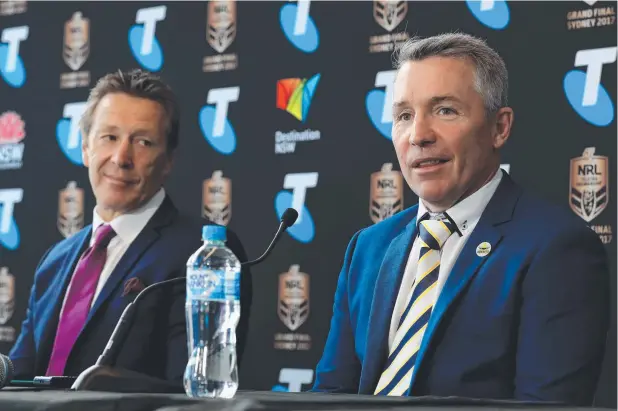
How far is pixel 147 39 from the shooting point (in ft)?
A: 11.8

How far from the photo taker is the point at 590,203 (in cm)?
274

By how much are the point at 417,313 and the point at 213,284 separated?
727 millimetres

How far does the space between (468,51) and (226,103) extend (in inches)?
49.0

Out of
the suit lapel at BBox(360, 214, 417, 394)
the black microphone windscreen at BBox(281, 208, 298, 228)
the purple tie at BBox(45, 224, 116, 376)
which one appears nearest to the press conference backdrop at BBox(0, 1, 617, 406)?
the purple tie at BBox(45, 224, 116, 376)

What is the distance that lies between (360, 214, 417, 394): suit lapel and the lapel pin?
21 centimetres

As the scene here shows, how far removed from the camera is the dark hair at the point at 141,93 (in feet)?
10.9

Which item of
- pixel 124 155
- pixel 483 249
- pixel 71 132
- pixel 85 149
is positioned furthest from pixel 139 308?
pixel 483 249

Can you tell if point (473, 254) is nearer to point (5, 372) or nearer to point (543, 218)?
point (543, 218)

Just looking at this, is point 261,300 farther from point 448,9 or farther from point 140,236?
point 448,9

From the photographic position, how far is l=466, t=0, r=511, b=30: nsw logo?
2.92 metres

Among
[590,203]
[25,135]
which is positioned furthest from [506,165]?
[25,135]

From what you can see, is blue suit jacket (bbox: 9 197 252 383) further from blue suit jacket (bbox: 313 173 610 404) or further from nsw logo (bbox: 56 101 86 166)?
blue suit jacket (bbox: 313 173 610 404)

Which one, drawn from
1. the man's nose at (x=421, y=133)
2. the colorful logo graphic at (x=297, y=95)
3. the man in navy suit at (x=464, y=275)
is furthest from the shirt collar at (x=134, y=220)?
the man's nose at (x=421, y=133)

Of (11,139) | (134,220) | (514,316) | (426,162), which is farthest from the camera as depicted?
(11,139)
